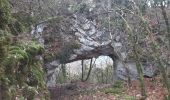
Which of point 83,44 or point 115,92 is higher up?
point 83,44

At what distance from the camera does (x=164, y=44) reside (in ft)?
54.3

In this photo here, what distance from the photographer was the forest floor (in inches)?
596

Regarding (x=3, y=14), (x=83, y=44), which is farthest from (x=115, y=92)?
(x=3, y=14)

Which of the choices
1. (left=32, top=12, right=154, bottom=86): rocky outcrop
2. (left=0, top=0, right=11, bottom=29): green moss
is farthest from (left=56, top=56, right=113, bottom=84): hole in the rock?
(left=0, top=0, right=11, bottom=29): green moss

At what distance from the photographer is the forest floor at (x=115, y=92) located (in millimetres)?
15134

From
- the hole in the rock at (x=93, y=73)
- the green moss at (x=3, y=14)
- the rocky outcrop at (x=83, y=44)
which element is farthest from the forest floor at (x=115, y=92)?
the green moss at (x=3, y=14)

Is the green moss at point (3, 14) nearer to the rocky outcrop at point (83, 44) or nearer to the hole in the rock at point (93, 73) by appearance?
the rocky outcrop at point (83, 44)

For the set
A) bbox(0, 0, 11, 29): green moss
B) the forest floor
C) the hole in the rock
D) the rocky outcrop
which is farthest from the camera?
the hole in the rock

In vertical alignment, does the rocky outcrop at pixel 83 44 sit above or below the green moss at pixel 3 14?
above

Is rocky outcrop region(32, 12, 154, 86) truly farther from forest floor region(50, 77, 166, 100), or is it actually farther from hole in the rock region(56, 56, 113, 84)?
hole in the rock region(56, 56, 113, 84)

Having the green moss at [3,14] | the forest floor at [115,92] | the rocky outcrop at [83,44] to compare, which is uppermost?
the rocky outcrop at [83,44]

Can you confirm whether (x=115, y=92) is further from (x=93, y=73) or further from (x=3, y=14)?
(x=3, y=14)

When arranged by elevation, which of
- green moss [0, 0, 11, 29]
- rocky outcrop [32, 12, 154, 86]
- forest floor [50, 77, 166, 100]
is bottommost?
forest floor [50, 77, 166, 100]

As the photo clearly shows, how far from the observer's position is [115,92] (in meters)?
16.2
